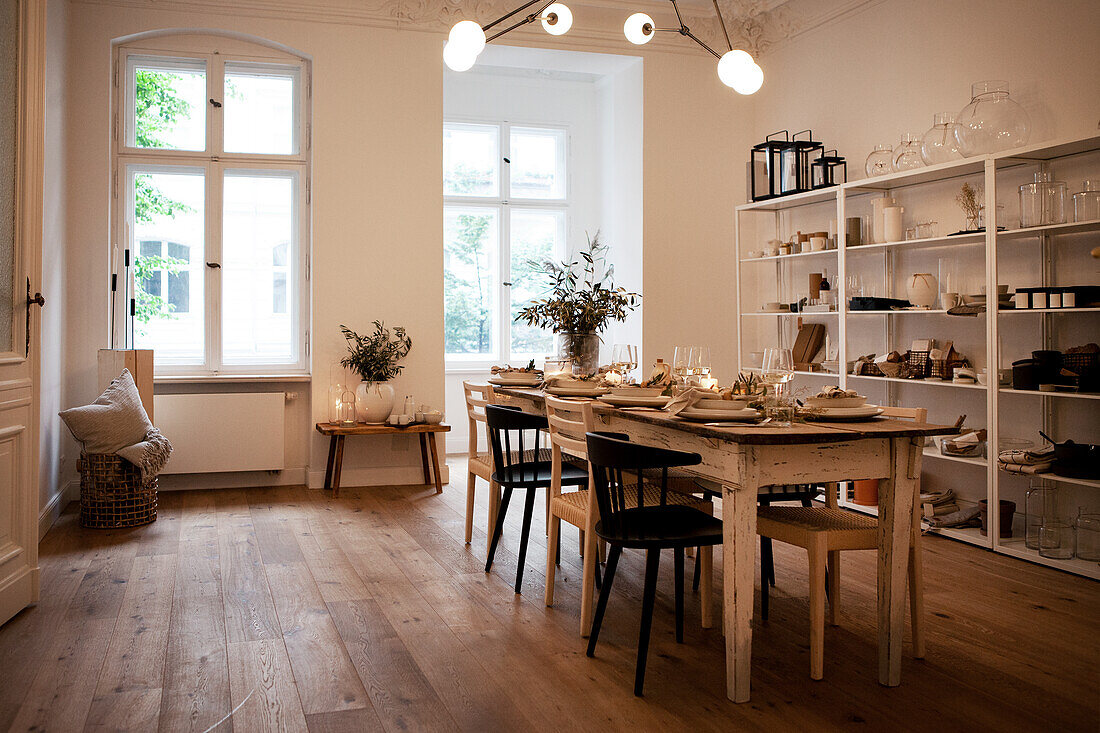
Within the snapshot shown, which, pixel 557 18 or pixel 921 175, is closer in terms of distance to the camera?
pixel 557 18

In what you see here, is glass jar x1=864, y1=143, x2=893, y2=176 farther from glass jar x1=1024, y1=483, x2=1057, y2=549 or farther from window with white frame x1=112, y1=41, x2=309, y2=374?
window with white frame x1=112, y1=41, x2=309, y2=374

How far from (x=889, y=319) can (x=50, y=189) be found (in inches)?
198

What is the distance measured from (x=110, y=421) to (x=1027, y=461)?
472cm

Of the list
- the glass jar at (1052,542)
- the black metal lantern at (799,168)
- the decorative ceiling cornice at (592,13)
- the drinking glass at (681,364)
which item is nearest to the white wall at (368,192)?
the decorative ceiling cornice at (592,13)

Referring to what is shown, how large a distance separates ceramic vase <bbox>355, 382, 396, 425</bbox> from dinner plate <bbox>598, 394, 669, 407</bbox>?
2.97 m

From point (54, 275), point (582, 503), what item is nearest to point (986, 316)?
point (582, 503)

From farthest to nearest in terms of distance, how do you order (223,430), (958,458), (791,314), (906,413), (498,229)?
(498,229) < (791,314) < (223,430) < (958,458) < (906,413)

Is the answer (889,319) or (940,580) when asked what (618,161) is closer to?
(889,319)

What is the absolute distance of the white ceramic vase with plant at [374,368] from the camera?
5957mm

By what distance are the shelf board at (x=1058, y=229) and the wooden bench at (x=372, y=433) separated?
11.6ft

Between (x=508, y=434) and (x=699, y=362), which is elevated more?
(x=699, y=362)

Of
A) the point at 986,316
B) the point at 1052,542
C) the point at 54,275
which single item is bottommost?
the point at 1052,542

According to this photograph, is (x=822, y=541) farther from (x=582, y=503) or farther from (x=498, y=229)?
(x=498, y=229)

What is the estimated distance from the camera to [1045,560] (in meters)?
4.12
